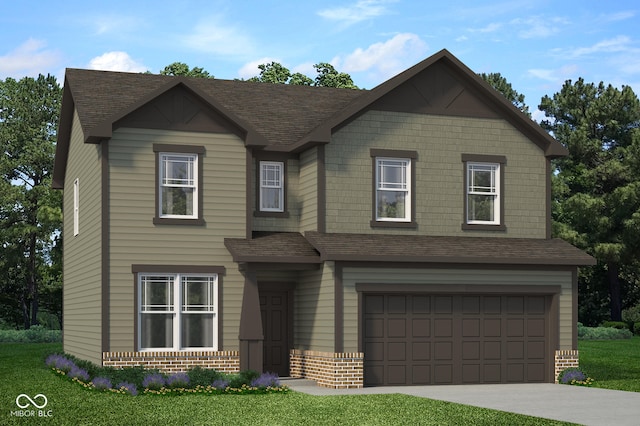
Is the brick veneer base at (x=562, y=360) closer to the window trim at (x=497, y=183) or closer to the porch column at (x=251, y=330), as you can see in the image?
the window trim at (x=497, y=183)

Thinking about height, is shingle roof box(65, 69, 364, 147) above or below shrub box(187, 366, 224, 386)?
above

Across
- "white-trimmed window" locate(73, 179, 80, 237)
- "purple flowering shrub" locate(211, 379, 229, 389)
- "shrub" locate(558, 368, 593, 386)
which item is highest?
"white-trimmed window" locate(73, 179, 80, 237)

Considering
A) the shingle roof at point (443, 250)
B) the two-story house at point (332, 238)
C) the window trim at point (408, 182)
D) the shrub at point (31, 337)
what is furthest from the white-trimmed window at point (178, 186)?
the shrub at point (31, 337)

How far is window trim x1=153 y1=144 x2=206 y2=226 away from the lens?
88.7 ft

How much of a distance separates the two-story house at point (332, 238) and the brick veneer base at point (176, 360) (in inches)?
1.6

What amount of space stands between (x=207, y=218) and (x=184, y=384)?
5.05 m

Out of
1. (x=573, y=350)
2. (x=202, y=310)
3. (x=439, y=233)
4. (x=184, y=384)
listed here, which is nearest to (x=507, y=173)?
(x=439, y=233)

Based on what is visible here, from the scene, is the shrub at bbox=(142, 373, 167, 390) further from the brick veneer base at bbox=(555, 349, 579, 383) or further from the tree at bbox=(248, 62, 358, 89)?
the tree at bbox=(248, 62, 358, 89)

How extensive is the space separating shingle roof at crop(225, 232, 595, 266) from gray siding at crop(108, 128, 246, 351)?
0.77 m

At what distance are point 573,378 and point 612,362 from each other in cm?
859

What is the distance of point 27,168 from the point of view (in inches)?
2331

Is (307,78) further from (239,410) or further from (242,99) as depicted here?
(239,410)

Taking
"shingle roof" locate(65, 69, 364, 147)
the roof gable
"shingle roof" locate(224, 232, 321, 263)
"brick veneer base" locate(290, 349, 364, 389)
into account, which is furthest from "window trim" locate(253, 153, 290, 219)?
"brick veneer base" locate(290, 349, 364, 389)

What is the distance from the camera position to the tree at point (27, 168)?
5756 centimetres
